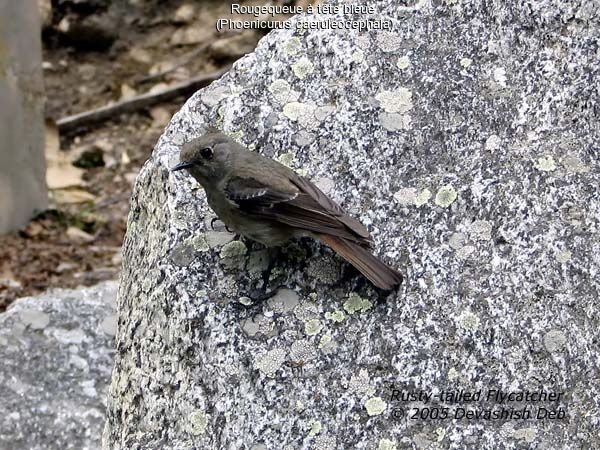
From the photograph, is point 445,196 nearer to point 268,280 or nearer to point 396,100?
point 396,100

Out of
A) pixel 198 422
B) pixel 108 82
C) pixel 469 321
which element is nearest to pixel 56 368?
pixel 198 422

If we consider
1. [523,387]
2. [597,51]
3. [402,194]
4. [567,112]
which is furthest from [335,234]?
[597,51]

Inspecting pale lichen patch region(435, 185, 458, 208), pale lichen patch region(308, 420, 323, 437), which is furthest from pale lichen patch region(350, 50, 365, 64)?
pale lichen patch region(308, 420, 323, 437)

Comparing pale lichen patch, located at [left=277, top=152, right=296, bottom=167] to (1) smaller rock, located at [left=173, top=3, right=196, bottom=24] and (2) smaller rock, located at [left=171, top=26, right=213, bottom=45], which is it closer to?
(2) smaller rock, located at [left=171, top=26, right=213, bottom=45]

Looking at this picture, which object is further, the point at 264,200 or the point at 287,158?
the point at 287,158

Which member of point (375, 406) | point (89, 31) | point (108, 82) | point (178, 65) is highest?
point (375, 406)

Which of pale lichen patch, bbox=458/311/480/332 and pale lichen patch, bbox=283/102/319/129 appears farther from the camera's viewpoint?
pale lichen patch, bbox=283/102/319/129
